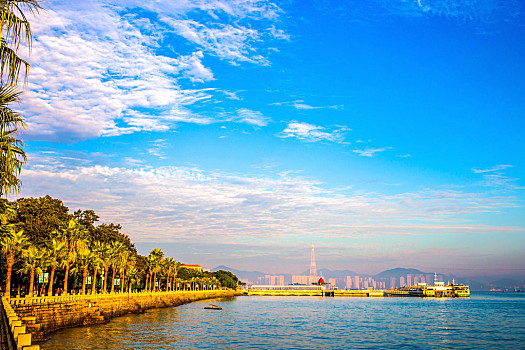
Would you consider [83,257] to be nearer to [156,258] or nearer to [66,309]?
[66,309]

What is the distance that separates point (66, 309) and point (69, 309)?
3.65 ft

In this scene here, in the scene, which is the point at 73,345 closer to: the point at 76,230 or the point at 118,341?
the point at 118,341

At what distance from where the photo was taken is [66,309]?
56.7 meters

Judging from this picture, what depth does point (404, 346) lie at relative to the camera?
55.3 m

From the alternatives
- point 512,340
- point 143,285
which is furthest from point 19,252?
point 143,285

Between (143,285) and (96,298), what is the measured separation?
7317 centimetres

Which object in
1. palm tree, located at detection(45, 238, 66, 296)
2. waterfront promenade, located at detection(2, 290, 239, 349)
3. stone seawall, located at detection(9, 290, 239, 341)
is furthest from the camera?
palm tree, located at detection(45, 238, 66, 296)

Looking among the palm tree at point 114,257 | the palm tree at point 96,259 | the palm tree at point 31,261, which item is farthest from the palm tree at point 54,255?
the palm tree at point 114,257

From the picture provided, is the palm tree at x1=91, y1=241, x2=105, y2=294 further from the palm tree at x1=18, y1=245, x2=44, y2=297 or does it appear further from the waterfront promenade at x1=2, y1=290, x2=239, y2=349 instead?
the palm tree at x1=18, y1=245, x2=44, y2=297

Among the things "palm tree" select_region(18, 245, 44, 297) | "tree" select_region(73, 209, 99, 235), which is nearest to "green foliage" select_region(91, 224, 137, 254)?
"tree" select_region(73, 209, 99, 235)

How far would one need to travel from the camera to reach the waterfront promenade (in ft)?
143

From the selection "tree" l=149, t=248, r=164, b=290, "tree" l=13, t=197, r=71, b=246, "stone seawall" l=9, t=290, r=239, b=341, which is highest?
"tree" l=13, t=197, r=71, b=246

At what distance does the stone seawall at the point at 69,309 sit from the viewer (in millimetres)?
45500

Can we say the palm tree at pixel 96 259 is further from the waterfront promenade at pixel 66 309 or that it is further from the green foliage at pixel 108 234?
the green foliage at pixel 108 234
